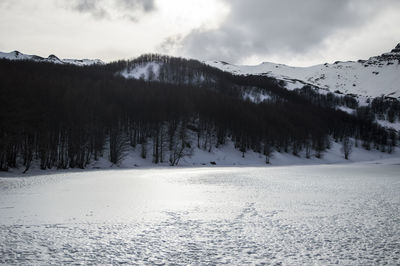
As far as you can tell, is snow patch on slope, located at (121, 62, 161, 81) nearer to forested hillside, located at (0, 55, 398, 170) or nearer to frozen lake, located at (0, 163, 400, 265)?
forested hillside, located at (0, 55, 398, 170)

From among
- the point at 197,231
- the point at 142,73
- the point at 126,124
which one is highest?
the point at 142,73

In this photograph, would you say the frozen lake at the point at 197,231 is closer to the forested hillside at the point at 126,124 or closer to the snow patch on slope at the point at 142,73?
the forested hillside at the point at 126,124

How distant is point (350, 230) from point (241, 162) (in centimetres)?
7563

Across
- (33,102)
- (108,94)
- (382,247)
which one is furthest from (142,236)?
(108,94)

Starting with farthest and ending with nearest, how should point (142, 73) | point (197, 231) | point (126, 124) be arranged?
point (142, 73) → point (126, 124) → point (197, 231)

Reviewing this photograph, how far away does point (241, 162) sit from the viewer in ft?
286

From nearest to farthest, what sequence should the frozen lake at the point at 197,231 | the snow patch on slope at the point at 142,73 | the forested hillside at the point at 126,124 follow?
the frozen lake at the point at 197,231 → the forested hillside at the point at 126,124 → the snow patch on slope at the point at 142,73

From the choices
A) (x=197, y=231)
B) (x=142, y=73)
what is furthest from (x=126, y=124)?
(x=142, y=73)

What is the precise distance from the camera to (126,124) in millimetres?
86312

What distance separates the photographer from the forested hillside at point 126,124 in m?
49.5

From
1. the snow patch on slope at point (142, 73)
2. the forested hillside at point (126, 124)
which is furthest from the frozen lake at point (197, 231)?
the snow patch on slope at point (142, 73)

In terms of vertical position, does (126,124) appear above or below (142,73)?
below

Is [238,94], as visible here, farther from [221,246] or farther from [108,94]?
[221,246]

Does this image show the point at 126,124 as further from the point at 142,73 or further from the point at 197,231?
the point at 142,73
